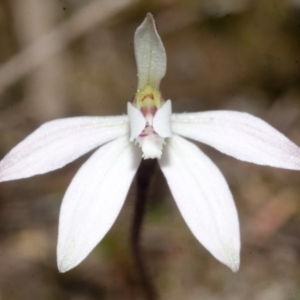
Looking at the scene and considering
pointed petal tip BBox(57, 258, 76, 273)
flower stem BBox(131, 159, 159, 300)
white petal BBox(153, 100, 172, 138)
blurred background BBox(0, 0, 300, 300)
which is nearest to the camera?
pointed petal tip BBox(57, 258, 76, 273)

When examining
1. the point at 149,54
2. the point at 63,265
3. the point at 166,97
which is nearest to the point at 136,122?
the point at 149,54

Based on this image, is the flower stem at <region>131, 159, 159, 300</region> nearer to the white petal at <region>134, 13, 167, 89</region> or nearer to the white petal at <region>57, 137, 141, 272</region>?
the white petal at <region>57, 137, 141, 272</region>

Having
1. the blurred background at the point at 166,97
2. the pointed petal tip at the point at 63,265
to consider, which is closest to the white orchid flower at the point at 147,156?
the pointed petal tip at the point at 63,265

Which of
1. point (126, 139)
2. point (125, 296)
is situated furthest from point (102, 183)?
point (125, 296)

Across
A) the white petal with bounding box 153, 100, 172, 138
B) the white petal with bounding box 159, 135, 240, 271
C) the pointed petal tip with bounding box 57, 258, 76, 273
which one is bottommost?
the pointed petal tip with bounding box 57, 258, 76, 273

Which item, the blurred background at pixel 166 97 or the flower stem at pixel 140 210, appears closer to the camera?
the flower stem at pixel 140 210

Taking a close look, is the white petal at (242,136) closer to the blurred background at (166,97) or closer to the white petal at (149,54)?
the white petal at (149,54)

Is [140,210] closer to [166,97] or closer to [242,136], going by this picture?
[242,136]

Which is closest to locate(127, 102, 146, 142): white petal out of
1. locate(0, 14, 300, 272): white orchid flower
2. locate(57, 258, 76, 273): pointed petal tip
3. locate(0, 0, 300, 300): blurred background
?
locate(0, 14, 300, 272): white orchid flower
